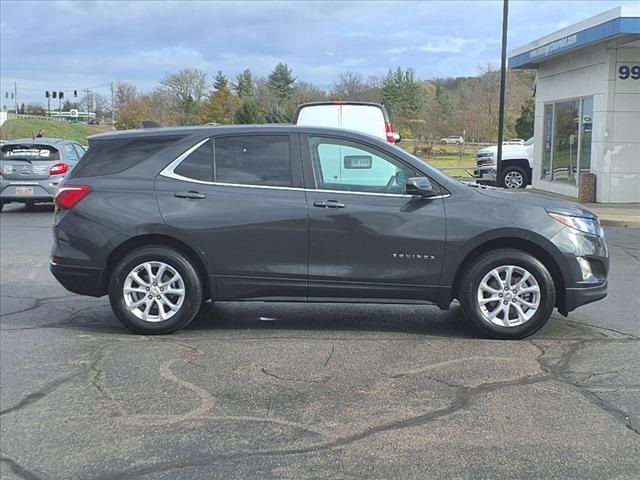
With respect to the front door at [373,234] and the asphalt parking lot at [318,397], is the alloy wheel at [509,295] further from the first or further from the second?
the front door at [373,234]

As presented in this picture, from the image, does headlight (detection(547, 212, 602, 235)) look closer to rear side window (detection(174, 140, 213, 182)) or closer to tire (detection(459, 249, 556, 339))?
tire (detection(459, 249, 556, 339))

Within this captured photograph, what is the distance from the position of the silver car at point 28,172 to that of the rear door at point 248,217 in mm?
11364

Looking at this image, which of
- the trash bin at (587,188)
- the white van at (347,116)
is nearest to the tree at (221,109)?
the trash bin at (587,188)

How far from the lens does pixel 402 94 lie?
205 ft

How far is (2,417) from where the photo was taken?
460 cm

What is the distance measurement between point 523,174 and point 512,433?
20.8 m

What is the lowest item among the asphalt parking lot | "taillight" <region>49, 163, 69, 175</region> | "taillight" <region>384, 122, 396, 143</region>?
the asphalt parking lot

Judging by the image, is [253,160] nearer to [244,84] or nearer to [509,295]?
[509,295]

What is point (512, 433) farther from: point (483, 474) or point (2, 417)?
point (2, 417)

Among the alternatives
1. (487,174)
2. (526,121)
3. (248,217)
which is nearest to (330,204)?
(248,217)

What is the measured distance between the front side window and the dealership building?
11.7 meters

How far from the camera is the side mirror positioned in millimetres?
6156

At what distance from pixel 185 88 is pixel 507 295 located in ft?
214

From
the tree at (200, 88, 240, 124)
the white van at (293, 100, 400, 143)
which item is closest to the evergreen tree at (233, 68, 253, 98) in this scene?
the tree at (200, 88, 240, 124)
